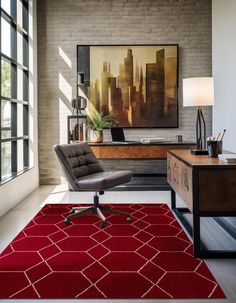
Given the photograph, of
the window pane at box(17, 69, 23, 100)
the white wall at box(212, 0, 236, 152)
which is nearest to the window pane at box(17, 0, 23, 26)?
the window pane at box(17, 69, 23, 100)

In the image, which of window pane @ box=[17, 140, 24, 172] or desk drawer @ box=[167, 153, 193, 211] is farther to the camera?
window pane @ box=[17, 140, 24, 172]

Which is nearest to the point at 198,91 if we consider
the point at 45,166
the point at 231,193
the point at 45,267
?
the point at 231,193

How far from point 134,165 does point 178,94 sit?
1228 millimetres

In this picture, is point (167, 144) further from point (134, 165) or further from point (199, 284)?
point (199, 284)

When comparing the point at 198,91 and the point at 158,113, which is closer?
the point at 198,91

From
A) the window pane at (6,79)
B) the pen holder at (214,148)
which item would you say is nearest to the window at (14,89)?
the window pane at (6,79)

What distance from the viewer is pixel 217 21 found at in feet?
16.2

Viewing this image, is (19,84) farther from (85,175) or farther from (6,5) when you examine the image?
(85,175)

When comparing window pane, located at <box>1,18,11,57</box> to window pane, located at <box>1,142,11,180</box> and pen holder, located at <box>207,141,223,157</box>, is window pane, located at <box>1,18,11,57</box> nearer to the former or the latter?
window pane, located at <box>1,142,11,180</box>

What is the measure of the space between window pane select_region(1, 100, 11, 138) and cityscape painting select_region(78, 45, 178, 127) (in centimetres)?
141

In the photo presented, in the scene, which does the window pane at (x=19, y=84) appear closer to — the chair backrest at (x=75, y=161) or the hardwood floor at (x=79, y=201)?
the hardwood floor at (x=79, y=201)

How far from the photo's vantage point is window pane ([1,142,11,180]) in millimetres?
4035

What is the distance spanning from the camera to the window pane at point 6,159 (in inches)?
159

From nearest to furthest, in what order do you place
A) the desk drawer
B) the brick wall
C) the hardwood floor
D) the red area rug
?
the red area rug
the hardwood floor
the desk drawer
the brick wall
